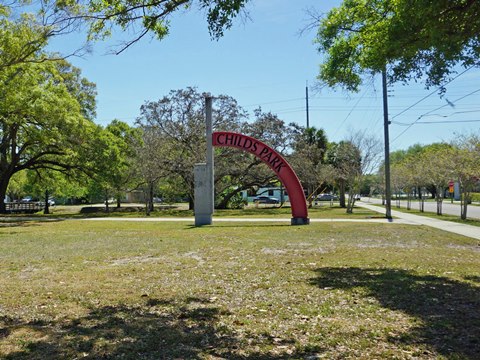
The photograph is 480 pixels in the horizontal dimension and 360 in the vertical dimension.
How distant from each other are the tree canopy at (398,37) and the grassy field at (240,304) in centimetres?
341

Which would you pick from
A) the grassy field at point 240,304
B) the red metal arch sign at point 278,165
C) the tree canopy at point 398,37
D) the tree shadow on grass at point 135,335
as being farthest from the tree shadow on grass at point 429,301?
the red metal arch sign at point 278,165

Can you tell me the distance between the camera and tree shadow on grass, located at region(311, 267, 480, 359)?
13.7 feet

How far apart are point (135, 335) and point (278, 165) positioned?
1757 cm

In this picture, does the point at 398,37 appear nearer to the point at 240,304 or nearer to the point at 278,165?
the point at 240,304

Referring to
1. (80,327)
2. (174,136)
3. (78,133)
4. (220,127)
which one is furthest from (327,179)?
(80,327)

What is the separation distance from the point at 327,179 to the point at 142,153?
17.5 m

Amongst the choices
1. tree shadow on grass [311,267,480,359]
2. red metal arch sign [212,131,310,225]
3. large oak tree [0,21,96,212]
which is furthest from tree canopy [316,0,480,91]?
red metal arch sign [212,131,310,225]

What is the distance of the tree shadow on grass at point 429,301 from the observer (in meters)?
4.17

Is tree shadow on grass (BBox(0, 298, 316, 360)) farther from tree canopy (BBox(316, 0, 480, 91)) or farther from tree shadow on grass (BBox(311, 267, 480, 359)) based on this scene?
tree canopy (BBox(316, 0, 480, 91))

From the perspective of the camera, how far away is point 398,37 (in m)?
6.52

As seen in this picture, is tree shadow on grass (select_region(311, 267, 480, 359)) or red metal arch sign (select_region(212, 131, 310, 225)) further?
red metal arch sign (select_region(212, 131, 310, 225))

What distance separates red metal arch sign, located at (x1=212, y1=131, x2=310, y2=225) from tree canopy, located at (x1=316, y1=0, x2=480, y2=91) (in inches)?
446

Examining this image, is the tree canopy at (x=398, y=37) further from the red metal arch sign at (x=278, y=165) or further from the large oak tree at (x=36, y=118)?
the red metal arch sign at (x=278, y=165)

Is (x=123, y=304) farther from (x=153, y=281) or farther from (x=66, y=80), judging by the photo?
(x=66, y=80)
